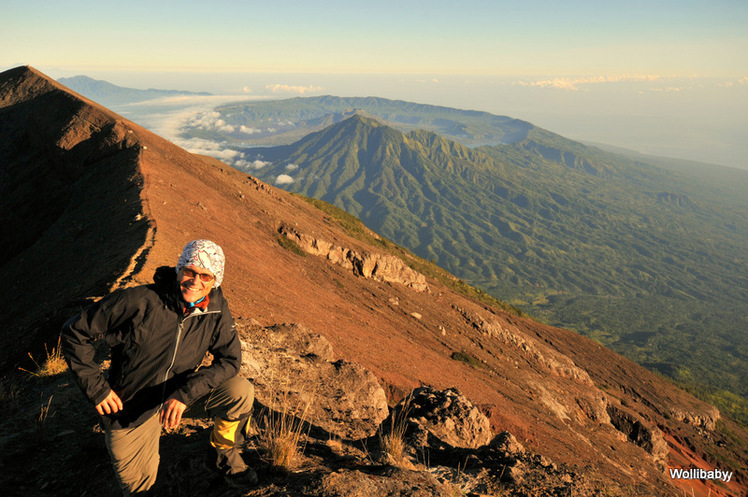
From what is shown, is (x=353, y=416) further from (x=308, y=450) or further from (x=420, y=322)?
(x=420, y=322)

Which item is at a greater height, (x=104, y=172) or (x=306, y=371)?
(x=104, y=172)

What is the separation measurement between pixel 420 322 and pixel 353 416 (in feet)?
78.5

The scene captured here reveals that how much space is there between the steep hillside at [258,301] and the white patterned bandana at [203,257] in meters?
2.36

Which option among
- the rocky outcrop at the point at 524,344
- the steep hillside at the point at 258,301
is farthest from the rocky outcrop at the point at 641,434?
the rocky outcrop at the point at 524,344

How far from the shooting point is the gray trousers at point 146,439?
397 centimetres

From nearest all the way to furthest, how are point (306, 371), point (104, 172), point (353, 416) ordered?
point (353, 416) < point (306, 371) < point (104, 172)

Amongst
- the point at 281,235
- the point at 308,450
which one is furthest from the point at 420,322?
the point at 308,450

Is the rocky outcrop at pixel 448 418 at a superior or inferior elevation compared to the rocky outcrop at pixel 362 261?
superior

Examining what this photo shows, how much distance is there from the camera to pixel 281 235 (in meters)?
30.7

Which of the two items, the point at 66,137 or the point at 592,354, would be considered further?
the point at 592,354

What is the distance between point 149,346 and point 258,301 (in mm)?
13276

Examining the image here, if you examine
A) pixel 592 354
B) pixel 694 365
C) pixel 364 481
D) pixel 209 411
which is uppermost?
pixel 209 411

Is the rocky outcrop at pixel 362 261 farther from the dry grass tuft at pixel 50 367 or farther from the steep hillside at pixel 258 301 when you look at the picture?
the dry grass tuft at pixel 50 367

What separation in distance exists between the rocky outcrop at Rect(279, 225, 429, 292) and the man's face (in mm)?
27540
